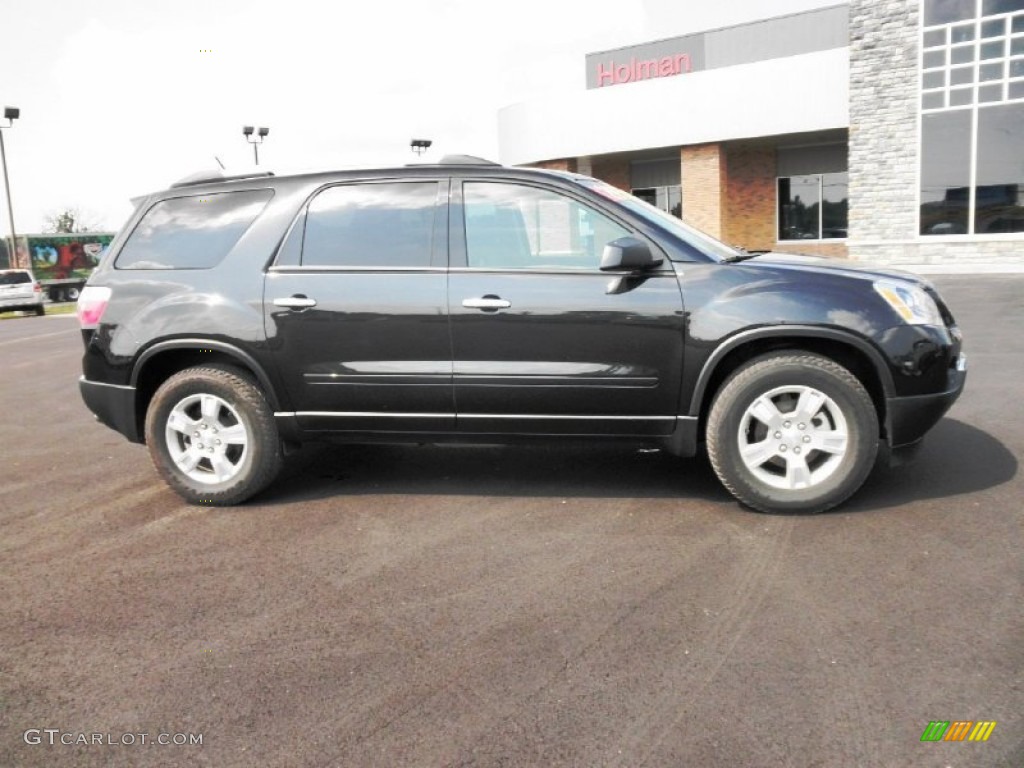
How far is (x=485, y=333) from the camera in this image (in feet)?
15.3

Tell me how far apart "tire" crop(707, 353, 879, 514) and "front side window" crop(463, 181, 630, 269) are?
1040 millimetres

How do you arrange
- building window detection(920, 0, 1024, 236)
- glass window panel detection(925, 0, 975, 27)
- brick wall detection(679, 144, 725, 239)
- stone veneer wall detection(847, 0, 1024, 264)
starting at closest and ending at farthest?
1. building window detection(920, 0, 1024, 236)
2. glass window panel detection(925, 0, 975, 27)
3. stone veneer wall detection(847, 0, 1024, 264)
4. brick wall detection(679, 144, 725, 239)

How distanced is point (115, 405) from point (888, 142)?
20.3 metres

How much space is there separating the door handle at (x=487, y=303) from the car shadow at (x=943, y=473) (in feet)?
6.70

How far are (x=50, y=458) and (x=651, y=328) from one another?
183 inches

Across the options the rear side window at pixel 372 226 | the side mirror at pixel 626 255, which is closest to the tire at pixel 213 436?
the rear side window at pixel 372 226

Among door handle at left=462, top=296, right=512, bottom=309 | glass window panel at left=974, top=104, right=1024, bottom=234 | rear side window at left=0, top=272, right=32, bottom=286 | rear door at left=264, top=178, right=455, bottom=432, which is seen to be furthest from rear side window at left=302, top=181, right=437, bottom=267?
rear side window at left=0, top=272, right=32, bottom=286

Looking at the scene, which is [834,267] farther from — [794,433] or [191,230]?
[191,230]

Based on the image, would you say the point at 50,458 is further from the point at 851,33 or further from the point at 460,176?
the point at 851,33

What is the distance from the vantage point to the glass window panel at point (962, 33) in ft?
63.7

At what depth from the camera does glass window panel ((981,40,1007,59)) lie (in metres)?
19.1

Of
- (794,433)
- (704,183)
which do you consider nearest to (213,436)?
(794,433)

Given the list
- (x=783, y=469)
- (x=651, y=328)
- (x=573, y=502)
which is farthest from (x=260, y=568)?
(x=783, y=469)

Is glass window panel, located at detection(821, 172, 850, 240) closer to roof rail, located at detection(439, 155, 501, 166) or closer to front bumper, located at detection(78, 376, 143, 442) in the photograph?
roof rail, located at detection(439, 155, 501, 166)
